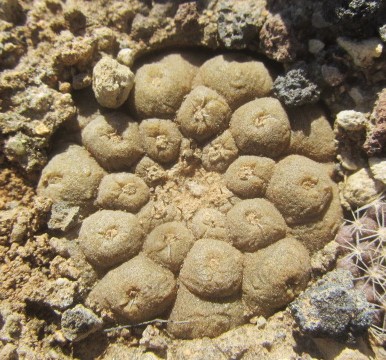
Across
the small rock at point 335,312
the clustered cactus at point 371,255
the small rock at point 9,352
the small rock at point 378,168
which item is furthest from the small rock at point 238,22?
the small rock at point 9,352

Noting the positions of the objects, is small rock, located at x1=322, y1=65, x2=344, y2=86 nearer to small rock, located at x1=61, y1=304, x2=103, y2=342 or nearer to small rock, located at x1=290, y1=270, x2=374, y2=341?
small rock, located at x1=290, y1=270, x2=374, y2=341

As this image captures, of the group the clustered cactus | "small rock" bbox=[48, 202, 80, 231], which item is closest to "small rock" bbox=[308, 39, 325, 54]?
the clustered cactus

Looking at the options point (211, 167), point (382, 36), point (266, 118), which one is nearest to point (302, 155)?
point (266, 118)

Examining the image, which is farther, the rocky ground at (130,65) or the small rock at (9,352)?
the rocky ground at (130,65)

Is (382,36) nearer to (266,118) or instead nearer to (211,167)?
(266,118)

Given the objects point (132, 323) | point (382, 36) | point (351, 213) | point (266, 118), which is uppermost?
point (382, 36)

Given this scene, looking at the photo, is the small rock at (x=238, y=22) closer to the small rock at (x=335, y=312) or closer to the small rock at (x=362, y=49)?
the small rock at (x=362, y=49)

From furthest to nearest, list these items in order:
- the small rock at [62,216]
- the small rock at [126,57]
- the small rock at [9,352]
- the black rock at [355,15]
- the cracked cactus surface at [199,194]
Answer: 1. the small rock at [126,57]
2. the small rock at [62,216]
3. the cracked cactus surface at [199,194]
4. the black rock at [355,15]
5. the small rock at [9,352]
